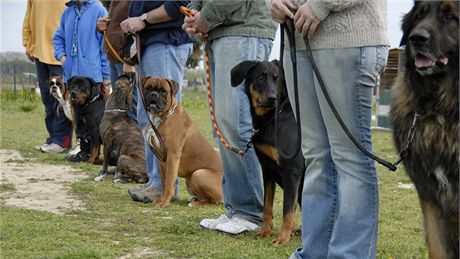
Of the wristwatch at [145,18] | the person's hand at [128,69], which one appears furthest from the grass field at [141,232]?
the wristwatch at [145,18]

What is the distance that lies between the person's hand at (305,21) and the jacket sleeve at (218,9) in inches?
56.1

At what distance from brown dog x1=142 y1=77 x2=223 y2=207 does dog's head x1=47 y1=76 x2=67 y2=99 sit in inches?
163

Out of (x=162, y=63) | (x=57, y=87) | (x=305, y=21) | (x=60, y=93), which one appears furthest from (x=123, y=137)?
(x=305, y=21)

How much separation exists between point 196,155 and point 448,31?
3.98m

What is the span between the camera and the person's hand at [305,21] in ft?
11.1

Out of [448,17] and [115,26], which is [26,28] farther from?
[448,17]

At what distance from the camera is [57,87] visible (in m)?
10.5

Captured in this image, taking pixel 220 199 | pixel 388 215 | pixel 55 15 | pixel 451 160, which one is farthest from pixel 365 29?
pixel 55 15

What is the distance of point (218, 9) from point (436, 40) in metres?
2.15

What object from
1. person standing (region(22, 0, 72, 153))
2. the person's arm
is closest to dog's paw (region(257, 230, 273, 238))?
person standing (region(22, 0, 72, 153))

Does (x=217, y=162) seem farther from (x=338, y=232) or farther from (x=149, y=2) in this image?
(x=338, y=232)

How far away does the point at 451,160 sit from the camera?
309cm

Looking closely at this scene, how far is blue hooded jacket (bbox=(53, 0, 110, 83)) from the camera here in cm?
967

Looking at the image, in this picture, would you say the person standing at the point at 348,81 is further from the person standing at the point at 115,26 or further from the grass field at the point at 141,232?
the person standing at the point at 115,26
